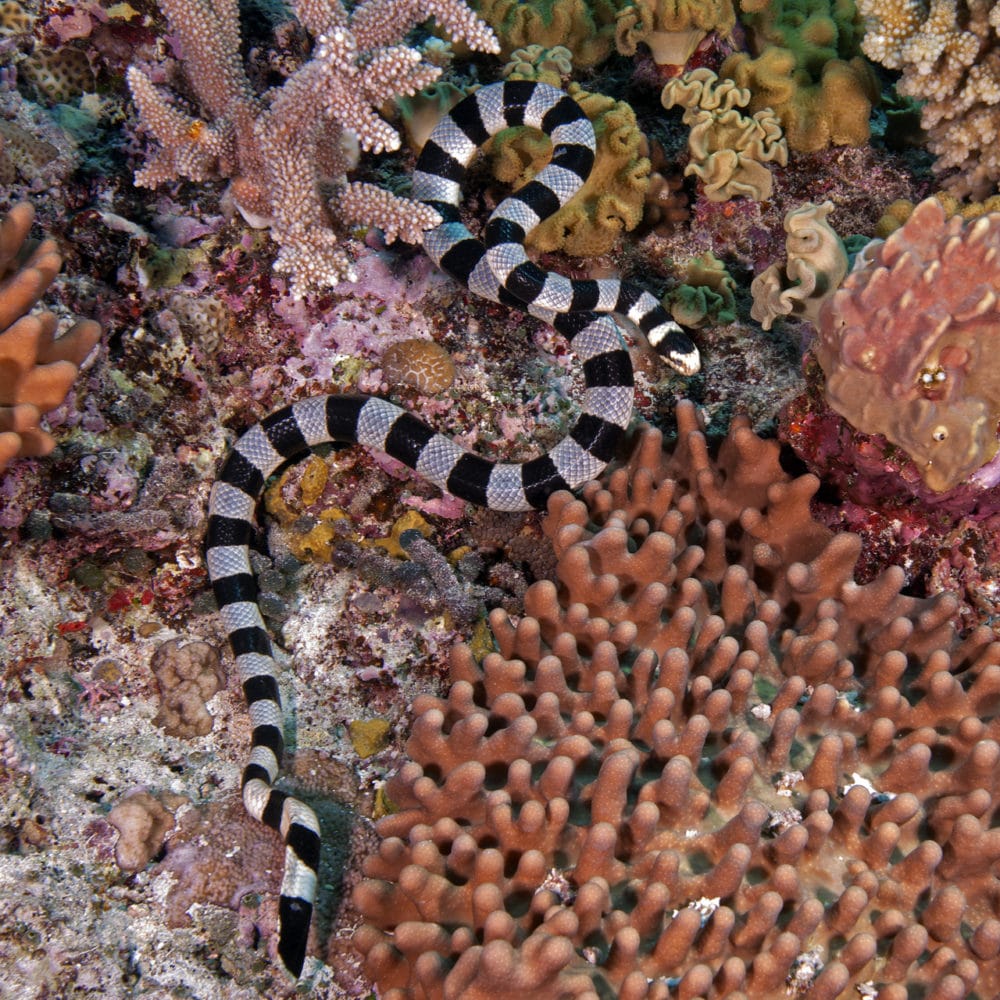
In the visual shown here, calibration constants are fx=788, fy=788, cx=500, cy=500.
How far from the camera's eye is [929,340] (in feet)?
7.60

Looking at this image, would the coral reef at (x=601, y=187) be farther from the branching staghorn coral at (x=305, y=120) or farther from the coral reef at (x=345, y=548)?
the branching staghorn coral at (x=305, y=120)

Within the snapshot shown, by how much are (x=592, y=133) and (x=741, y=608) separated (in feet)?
7.89

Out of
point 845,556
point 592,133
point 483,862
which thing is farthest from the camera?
point 592,133

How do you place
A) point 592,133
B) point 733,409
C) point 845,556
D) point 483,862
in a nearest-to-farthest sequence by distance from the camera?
point 483,862 → point 845,556 → point 733,409 → point 592,133

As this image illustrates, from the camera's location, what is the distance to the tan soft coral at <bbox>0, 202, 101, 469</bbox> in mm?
2435

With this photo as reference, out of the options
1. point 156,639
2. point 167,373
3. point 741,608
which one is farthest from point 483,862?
point 167,373

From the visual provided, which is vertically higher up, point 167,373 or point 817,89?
point 817,89

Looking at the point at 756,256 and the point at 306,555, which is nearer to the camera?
the point at 306,555

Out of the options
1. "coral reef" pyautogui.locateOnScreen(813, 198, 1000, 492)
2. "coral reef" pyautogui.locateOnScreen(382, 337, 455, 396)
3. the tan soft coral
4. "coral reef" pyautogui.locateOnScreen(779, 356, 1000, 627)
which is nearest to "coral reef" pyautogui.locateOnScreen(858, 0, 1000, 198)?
"coral reef" pyautogui.locateOnScreen(813, 198, 1000, 492)

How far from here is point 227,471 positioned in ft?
11.6

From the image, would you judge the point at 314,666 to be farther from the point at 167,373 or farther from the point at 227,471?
the point at 167,373

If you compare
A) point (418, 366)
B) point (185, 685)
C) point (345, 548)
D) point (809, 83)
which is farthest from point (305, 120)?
point (809, 83)

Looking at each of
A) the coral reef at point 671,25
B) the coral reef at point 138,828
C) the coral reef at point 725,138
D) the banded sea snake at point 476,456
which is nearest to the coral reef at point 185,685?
the banded sea snake at point 476,456

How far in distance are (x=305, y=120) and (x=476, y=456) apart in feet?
5.07
